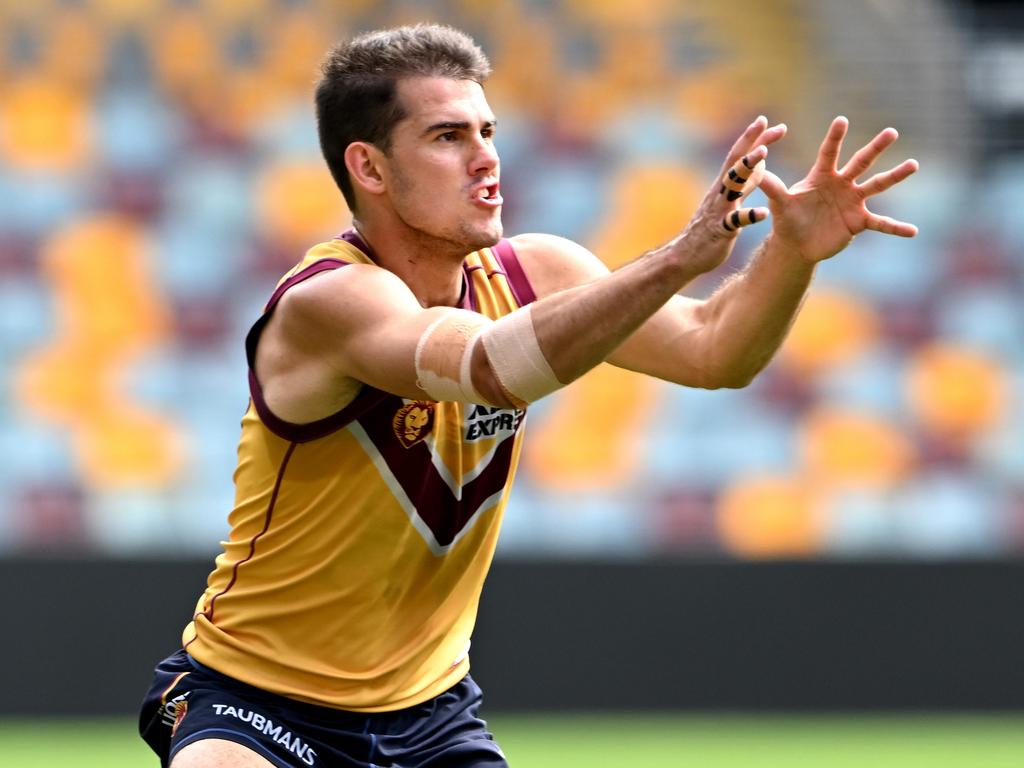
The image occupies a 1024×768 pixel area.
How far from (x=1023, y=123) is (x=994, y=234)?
89cm

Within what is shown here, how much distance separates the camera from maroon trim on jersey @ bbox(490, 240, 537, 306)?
15.4 ft

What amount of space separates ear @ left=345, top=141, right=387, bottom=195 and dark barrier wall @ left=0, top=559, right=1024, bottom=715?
5.42 metres

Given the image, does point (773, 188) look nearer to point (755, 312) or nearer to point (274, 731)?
point (755, 312)

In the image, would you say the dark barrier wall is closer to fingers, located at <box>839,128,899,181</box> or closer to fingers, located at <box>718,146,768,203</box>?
fingers, located at <box>839,128,899,181</box>

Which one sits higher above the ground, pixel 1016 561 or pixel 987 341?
pixel 987 341

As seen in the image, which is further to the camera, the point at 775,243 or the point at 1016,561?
the point at 1016,561

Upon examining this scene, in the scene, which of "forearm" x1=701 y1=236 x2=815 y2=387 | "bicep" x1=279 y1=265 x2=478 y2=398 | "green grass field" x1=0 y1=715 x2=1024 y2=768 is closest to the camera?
"bicep" x1=279 y1=265 x2=478 y2=398

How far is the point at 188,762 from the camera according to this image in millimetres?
4203

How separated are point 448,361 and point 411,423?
0.43 metres

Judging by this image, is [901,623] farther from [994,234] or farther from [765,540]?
[994,234]

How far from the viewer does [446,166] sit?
14.5 ft

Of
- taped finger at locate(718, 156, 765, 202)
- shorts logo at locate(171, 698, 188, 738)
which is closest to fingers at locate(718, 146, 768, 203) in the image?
taped finger at locate(718, 156, 765, 202)

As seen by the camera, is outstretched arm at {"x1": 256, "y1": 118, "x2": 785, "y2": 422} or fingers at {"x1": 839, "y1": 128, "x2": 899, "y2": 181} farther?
fingers at {"x1": 839, "y1": 128, "x2": 899, "y2": 181}

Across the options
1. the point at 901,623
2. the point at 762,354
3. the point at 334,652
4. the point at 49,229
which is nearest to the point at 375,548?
the point at 334,652
